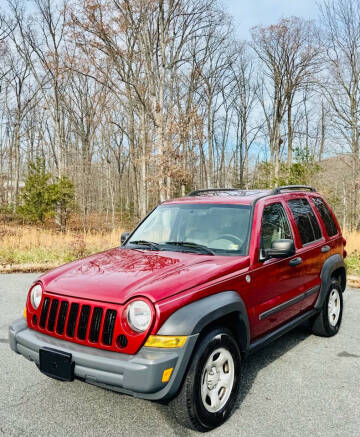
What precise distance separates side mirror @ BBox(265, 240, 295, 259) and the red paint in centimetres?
12

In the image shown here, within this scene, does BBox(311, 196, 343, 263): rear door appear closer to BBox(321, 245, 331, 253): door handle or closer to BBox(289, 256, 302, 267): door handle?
BBox(321, 245, 331, 253): door handle

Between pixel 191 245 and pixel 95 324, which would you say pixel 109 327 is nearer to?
pixel 95 324

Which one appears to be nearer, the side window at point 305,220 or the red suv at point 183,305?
the red suv at point 183,305

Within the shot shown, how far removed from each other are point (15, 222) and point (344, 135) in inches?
813

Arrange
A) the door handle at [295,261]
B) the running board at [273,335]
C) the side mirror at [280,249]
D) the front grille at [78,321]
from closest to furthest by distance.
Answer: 1. the front grille at [78,321]
2. the running board at [273,335]
3. the side mirror at [280,249]
4. the door handle at [295,261]

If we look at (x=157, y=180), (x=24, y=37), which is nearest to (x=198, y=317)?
(x=157, y=180)

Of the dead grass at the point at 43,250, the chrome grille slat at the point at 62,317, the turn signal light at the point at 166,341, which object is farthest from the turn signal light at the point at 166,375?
the dead grass at the point at 43,250

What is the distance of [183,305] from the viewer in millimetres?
2729

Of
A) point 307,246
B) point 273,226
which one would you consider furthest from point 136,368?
point 307,246

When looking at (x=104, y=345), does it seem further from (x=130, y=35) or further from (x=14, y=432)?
(x=130, y=35)

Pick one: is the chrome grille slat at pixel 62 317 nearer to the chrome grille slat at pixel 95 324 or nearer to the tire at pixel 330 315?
the chrome grille slat at pixel 95 324

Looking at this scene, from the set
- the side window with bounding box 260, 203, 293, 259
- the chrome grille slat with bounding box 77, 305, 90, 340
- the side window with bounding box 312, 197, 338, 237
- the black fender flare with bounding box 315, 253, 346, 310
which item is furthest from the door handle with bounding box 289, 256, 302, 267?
the chrome grille slat with bounding box 77, 305, 90, 340

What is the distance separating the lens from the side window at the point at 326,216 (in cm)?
518

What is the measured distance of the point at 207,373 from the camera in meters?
2.85
